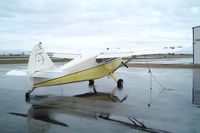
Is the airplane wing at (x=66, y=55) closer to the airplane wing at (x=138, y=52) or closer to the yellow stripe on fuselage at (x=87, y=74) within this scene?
the yellow stripe on fuselage at (x=87, y=74)

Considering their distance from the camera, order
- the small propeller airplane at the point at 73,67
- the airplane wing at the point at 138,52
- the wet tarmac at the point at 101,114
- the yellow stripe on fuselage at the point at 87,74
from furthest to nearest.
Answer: the airplane wing at the point at 138,52 < the yellow stripe on fuselage at the point at 87,74 < the small propeller airplane at the point at 73,67 < the wet tarmac at the point at 101,114

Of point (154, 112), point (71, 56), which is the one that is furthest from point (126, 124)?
point (71, 56)

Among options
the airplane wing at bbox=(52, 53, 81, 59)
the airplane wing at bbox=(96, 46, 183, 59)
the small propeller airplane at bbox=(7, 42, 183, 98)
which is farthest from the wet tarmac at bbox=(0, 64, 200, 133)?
the airplane wing at bbox=(52, 53, 81, 59)

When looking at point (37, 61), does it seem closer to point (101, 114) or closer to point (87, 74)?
point (87, 74)

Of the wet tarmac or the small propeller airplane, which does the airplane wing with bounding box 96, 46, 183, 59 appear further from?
the wet tarmac

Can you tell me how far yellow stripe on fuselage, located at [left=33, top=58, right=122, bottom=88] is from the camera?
1219 centimetres

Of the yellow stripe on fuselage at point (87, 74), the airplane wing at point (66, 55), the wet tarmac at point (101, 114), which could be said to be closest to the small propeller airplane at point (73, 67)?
the yellow stripe on fuselage at point (87, 74)

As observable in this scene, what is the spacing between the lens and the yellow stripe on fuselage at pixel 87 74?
12.2m

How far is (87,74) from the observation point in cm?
1436

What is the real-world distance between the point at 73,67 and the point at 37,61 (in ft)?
5.96

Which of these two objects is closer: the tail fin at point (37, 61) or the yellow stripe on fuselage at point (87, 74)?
the tail fin at point (37, 61)

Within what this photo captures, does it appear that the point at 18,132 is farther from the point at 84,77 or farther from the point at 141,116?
the point at 84,77

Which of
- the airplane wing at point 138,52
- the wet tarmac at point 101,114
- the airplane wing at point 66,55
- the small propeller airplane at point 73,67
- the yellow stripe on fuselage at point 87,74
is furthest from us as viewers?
the airplane wing at point 66,55

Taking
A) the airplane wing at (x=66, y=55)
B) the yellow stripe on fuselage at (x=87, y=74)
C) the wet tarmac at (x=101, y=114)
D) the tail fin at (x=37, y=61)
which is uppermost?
the airplane wing at (x=66, y=55)
